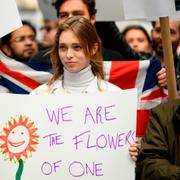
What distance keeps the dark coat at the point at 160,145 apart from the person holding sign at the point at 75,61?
37 cm

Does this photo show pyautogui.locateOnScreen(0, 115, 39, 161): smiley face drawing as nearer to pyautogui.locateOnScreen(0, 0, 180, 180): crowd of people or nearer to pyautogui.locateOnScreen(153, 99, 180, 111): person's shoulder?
pyautogui.locateOnScreen(0, 0, 180, 180): crowd of people

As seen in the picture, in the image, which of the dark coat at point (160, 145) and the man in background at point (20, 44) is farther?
the man in background at point (20, 44)

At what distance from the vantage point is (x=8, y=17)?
406 centimetres

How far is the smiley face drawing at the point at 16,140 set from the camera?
3873 millimetres

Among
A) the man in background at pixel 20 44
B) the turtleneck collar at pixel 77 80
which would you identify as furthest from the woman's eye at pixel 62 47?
the man in background at pixel 20 44

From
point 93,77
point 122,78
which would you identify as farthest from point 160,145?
point 122,78

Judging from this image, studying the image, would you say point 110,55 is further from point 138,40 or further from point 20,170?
point 138,40

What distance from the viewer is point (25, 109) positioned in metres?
3.89

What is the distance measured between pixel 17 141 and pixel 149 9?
1075mm

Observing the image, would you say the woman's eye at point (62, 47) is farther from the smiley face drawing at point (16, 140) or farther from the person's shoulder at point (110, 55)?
the person's shoulder at point (110, 55)

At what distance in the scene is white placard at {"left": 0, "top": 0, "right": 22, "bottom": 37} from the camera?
13.3ft

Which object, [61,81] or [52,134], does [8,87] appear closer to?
[61,81]

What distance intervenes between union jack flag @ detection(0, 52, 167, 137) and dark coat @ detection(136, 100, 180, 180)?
24.6 inches

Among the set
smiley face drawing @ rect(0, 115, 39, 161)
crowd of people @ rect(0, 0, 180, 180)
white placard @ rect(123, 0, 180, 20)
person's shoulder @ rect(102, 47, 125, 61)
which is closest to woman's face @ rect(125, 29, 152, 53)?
crowd of people @ rect(0, 0, 180, 180)
